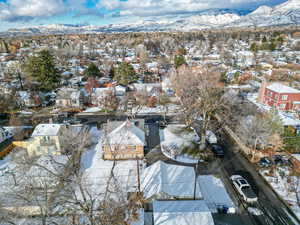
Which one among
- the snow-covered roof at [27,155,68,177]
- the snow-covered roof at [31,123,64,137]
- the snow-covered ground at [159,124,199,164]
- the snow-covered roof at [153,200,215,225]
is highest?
the snow-covered roof at [31,123,64,137]

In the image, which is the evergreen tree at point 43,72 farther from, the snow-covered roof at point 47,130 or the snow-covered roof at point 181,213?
the snow-covered roof at point 181,213

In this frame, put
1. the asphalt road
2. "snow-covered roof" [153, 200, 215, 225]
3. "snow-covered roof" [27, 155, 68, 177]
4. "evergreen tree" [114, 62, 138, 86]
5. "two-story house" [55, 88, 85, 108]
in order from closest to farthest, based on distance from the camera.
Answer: "snow-covered roof" [153, 200, 215, 225]
the asphalt road
"snow-covered roof" [27, 155, 68, 177]
"two-story house" [55, 88, 85, 108]
"evergreen tree" [114, 62, 138, 86]

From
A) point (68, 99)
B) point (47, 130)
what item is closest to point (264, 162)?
point (47, 130)

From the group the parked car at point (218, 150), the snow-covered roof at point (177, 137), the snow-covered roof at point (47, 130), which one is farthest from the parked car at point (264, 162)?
the snow-covered roof at point (47, 130)

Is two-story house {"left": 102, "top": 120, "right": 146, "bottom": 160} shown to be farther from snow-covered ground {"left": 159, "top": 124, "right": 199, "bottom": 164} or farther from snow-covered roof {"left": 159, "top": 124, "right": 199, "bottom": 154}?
snow-covered roof {"left": 159, "top": 124, "right": 199, "bottom": 154}

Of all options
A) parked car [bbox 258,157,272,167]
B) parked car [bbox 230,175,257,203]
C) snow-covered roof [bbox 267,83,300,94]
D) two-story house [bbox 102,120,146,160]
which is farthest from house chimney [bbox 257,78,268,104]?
two-story house [bbox 102,120,146,160]

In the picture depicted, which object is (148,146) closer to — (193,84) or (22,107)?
(193,84)

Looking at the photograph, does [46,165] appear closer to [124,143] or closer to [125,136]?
[124,143]
